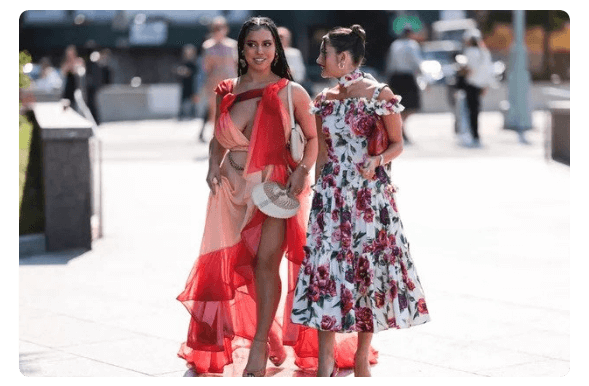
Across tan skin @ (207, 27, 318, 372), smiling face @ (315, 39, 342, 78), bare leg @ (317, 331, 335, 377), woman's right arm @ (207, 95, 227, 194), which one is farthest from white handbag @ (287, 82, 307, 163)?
bare leg @ (317, 331, 335, 377)

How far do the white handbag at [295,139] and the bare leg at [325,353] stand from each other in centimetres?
84

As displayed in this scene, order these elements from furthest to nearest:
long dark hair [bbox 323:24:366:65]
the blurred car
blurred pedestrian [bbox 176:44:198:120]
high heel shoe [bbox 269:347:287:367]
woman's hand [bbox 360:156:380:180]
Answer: the blurred car → blurred pedestrian [bbox 176:44:198:120] → high heel shoe [bbox 269:347:287:367] → long dark hair [bbox 323:24:366:65] → woman's hand [bbox 360:156:380:180]

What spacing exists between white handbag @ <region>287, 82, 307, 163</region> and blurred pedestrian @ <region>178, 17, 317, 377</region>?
0.02 m

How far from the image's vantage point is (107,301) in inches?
331

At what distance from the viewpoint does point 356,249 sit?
5973 millimetres

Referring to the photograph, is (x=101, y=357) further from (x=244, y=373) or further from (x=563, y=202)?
(x=563, y=202)

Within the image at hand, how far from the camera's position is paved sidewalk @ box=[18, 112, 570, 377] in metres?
6.71

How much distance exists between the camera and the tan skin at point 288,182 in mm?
6227

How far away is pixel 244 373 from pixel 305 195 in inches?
35.7

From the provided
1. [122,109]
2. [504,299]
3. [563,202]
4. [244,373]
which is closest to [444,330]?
[504,299]

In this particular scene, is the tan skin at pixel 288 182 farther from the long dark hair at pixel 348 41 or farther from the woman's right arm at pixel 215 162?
the long dark hair at pixel 348 41

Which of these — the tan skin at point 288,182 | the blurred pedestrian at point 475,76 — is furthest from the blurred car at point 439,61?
the tan skin at point 288,182

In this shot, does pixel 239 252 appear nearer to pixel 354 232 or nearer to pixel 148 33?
pixel 354 232

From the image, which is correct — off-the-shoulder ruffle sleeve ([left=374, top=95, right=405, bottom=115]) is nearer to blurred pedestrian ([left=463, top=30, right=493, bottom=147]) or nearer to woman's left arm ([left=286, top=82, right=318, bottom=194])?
woman's left arm ([left=286, top=82, right=318, bottom=194])
